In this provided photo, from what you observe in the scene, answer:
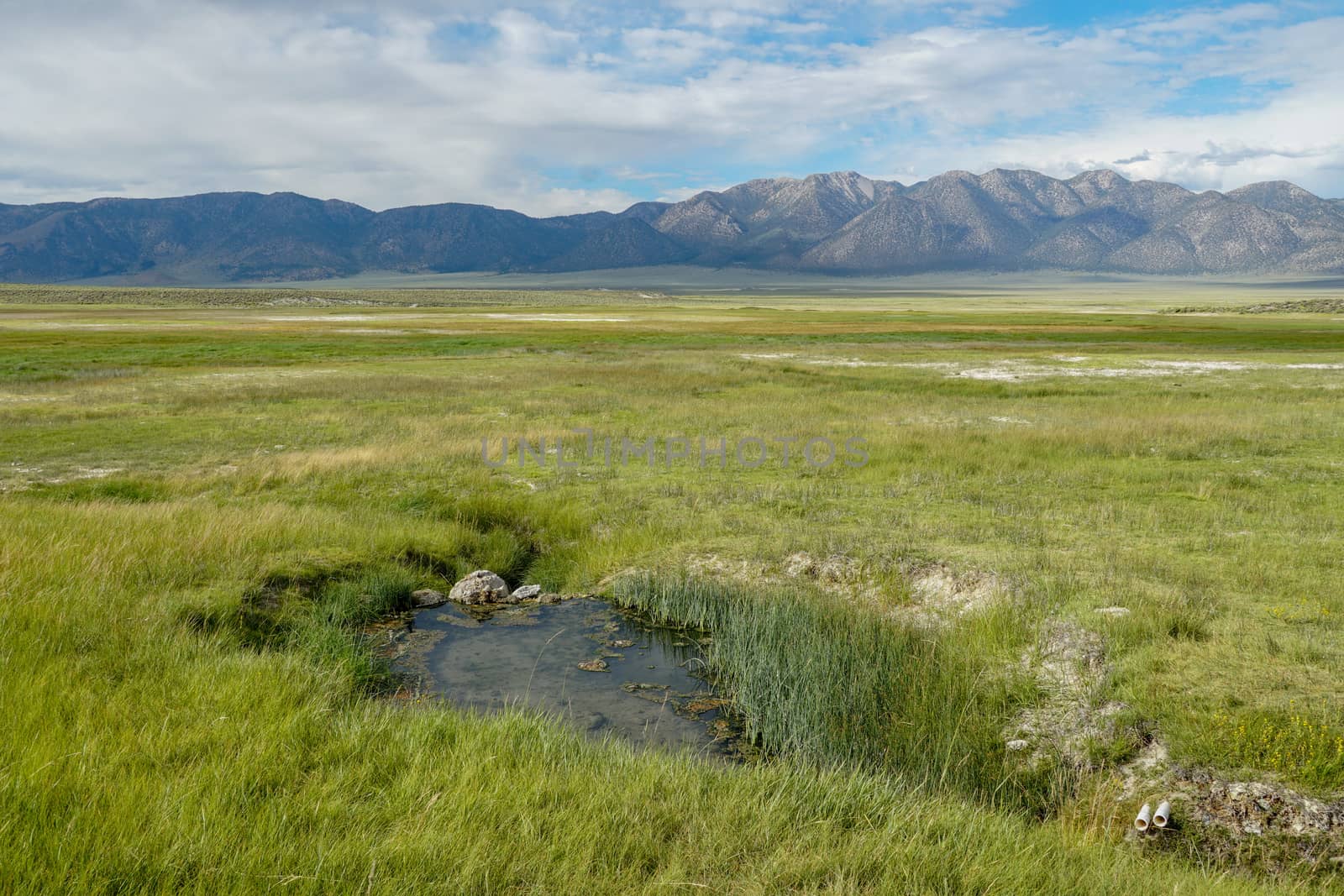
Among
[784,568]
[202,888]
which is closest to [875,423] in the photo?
[784,568]

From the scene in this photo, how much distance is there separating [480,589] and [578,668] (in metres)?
2.73

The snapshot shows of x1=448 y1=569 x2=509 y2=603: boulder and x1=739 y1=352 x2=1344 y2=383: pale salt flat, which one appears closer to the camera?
x1=448 y1=569 x2=509 y2=603: boulder

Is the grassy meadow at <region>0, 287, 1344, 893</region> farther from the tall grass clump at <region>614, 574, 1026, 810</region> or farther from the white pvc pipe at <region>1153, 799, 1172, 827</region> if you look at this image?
the white pvc pipe at <region>1153, 799, 1172, 827</region>

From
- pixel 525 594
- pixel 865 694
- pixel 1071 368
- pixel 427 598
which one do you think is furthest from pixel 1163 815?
pixel 1071 368

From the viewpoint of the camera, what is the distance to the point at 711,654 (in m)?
9.32

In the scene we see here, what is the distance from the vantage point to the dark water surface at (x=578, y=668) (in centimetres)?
772

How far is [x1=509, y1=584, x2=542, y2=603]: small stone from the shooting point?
11.2 m

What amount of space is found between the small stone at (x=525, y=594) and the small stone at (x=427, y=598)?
1.00 metres

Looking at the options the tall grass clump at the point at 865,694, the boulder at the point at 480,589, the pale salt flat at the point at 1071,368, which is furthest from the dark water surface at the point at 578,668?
the pale salt flat at the point at 1071,368

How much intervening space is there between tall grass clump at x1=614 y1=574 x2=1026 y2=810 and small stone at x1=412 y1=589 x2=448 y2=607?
3989 mm

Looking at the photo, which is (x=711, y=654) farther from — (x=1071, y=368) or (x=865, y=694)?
(x=1071, y=368)

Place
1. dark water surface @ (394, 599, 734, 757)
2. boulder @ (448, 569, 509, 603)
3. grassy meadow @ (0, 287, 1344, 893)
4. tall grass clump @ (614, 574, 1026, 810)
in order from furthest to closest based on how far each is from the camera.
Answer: boulder @ (448, 569, 509, 603) → dark water surface @ (394, 599, 734, 757) → tall grass clump @ (614, 574, 1026, 810) → grassy meadow @ (0, 287, 1344, 893)

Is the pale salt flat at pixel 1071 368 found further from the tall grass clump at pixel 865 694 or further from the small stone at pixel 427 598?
the small stone at pixel 427 598

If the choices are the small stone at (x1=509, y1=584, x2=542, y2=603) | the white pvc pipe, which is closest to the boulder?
the small stone at (x1=509, y1=584, x2=542, y2=603)
